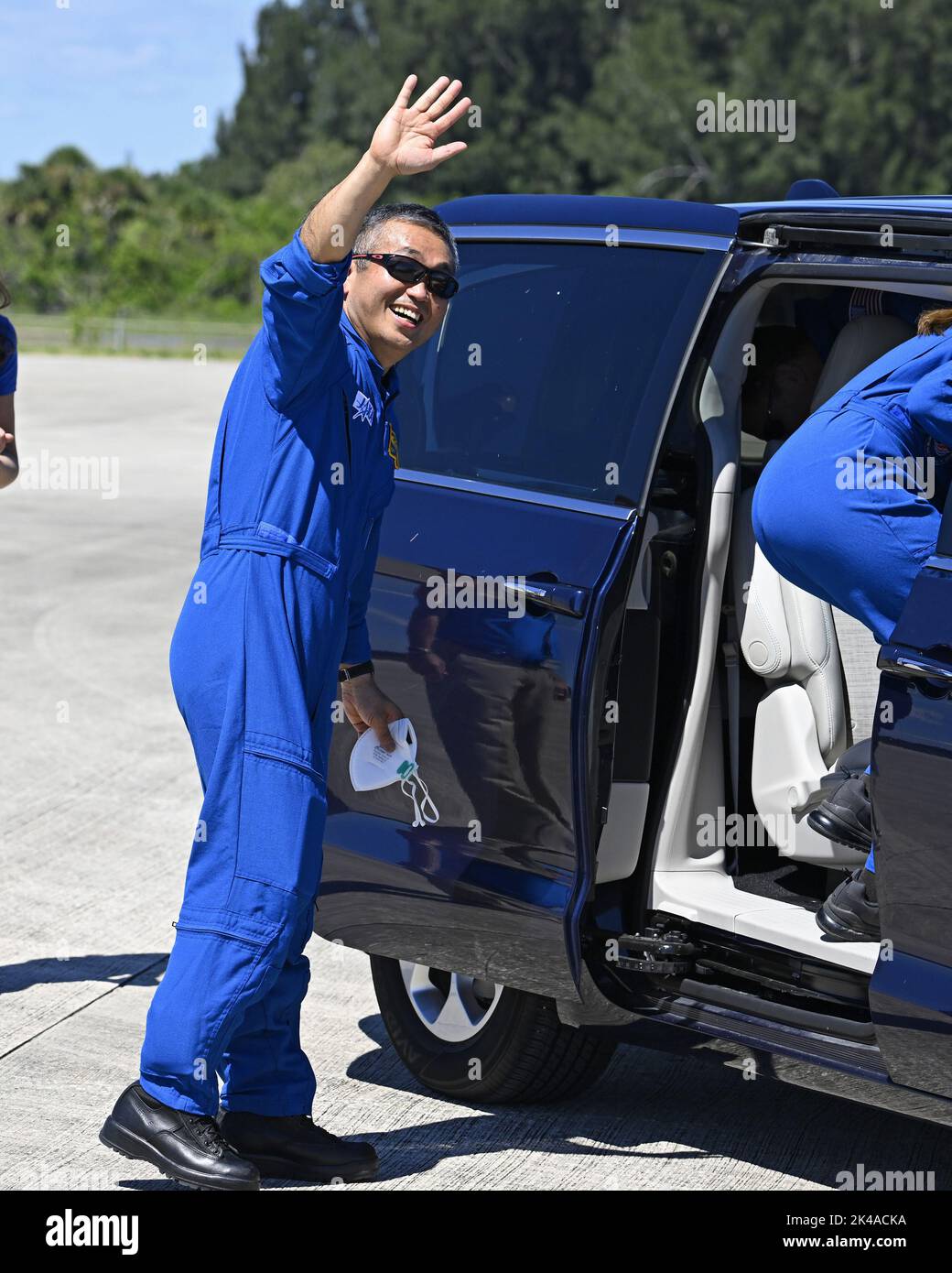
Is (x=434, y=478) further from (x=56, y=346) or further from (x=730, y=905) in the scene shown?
(x=56, y=346)

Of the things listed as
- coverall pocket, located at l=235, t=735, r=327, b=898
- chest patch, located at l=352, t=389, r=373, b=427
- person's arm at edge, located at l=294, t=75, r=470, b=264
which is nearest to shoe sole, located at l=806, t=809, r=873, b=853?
coverall pocket, located at l=235, t=735, r=327, b=898

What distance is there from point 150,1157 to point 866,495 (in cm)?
184

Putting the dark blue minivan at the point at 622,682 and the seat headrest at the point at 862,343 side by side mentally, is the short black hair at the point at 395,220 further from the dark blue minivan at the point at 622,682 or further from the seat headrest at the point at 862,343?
the seat headrest at the point at 862,343

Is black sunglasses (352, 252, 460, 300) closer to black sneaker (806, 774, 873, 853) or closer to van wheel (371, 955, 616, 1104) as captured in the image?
black sneaker (806, 774, 873, 853)

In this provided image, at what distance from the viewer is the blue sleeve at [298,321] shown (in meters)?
3.30

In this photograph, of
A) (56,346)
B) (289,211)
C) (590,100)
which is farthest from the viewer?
(590,100)

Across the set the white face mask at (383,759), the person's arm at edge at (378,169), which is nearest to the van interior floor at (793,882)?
the white face mask at (383,759)

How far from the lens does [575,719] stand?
12.2ft

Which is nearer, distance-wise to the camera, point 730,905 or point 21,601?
point 730,905

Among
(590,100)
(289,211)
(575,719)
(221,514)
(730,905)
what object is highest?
(590,100)

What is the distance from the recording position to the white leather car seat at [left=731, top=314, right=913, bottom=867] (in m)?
4.13

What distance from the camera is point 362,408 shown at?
11.9ft

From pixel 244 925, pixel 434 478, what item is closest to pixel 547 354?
pixel 434 478
